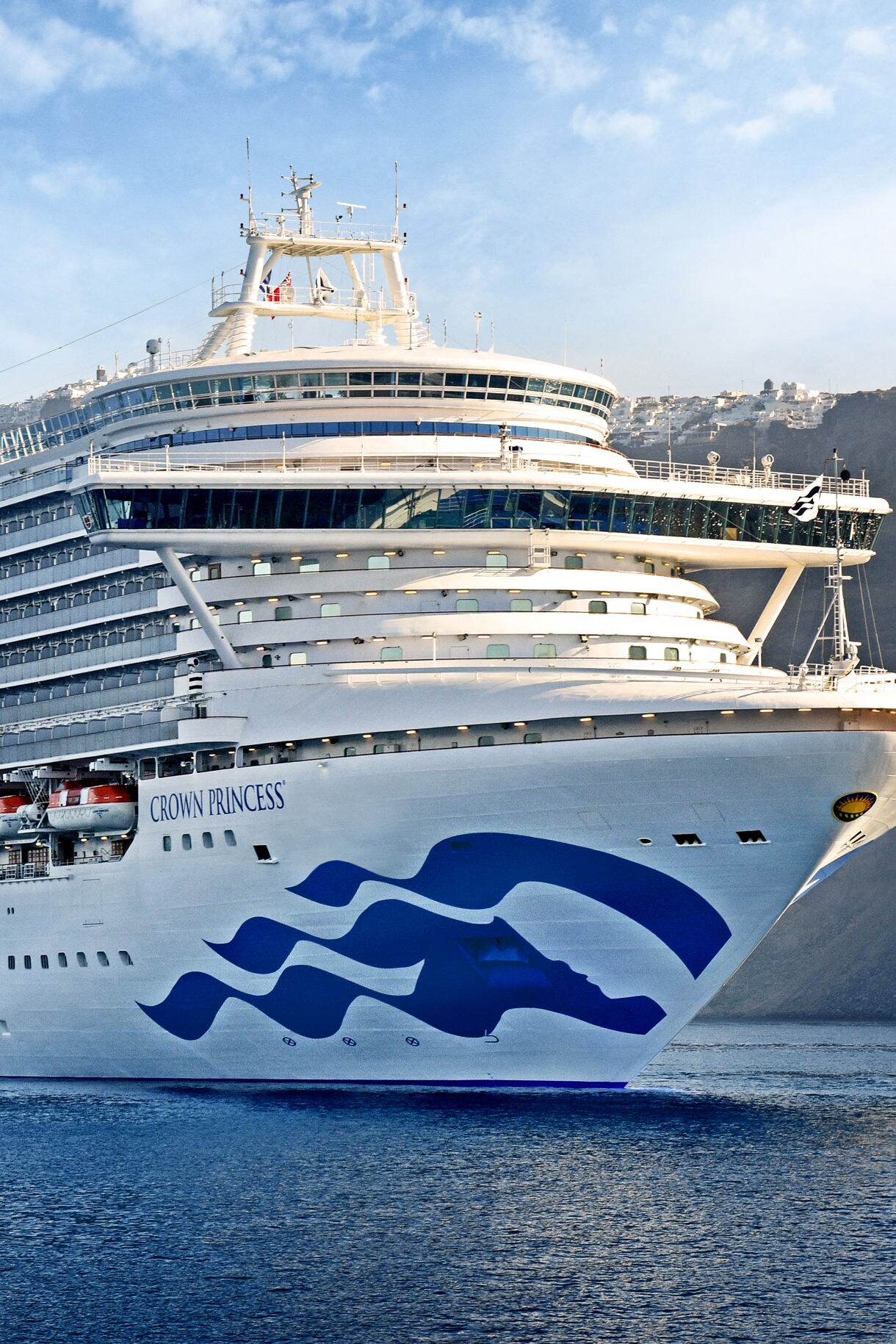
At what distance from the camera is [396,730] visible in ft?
92.2

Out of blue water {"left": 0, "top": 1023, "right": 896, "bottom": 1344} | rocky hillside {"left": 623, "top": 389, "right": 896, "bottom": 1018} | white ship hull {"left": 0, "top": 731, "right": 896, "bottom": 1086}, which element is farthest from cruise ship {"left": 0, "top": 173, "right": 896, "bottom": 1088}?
rocky hillside {"left": 623, "top": 389, "right": 896, "bottom": 1018}

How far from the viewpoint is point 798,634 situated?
89750mm

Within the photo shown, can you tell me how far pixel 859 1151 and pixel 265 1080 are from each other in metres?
10.2

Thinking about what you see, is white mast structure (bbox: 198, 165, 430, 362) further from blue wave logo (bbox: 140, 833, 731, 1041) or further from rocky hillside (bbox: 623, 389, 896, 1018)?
rocky hillside (bbox: 623, 389, 896, 1018)

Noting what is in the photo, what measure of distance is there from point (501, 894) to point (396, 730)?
10.6ft

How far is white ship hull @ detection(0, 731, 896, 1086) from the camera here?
26.5m

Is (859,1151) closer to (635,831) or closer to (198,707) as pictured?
(635,831)

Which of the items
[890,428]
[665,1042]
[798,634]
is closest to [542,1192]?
[665,1042]

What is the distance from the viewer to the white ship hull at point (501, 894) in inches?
1041

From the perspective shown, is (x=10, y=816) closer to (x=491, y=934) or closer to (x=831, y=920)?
(x=491, y=934)

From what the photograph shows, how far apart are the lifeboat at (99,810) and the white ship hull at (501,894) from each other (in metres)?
2.98

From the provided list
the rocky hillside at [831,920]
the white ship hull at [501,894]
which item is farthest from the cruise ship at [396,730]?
the rocky hillside at [831,920]

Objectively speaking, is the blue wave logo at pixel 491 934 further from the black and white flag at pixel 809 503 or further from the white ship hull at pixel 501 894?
the black and white flag at pixel 809 503

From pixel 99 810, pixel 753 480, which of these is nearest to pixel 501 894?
pixel 99 810
